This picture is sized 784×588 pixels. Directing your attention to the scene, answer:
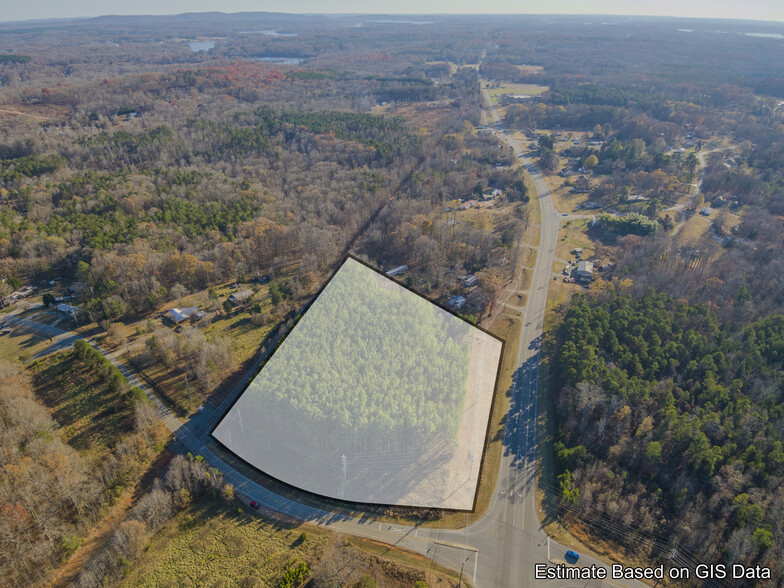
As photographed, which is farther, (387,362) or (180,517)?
(180,517)

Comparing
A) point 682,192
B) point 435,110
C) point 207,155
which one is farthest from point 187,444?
point 435,110

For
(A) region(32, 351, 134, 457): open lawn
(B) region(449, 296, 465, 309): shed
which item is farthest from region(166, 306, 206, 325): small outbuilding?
(B) region(449, 296, 465, 309): shed

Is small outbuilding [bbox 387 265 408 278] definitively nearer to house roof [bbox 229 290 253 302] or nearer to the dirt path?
house roof [bbox 229 290 253 302]

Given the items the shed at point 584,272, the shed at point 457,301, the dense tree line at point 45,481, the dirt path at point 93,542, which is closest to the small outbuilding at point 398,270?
the shed at point 457,301

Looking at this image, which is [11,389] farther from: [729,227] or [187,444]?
[729,227]

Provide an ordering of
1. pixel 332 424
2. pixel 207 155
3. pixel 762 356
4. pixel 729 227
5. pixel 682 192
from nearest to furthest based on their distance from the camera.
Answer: pixel 332 424 → pixel 762 356 → pixel 729 227 → pixel 682 192 → pixel 207 155

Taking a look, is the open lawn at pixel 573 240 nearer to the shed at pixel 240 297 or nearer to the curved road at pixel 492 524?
the curved road at pixel 492 524
